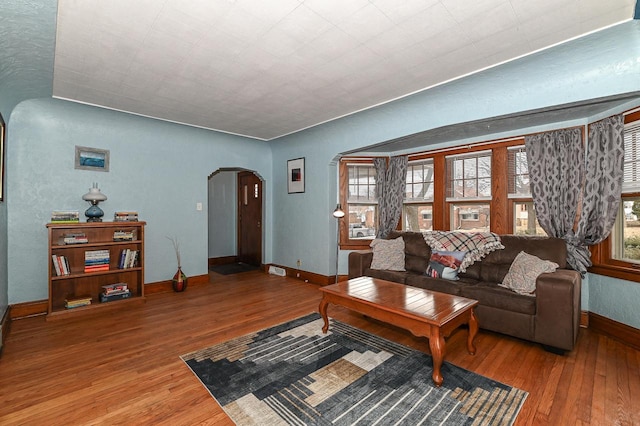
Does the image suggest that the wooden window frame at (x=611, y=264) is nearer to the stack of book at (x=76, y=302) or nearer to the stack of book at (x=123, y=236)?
the stack of book at (x=123, y=236)

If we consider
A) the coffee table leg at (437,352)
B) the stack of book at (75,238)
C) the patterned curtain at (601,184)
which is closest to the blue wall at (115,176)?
the stack of book at (75,238)

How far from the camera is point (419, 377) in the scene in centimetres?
220

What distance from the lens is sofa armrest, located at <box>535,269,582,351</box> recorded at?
249cm

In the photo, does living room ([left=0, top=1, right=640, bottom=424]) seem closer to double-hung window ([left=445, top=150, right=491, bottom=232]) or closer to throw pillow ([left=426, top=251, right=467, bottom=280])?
double-hung window ([left=445, top=150, right=491, bottom=232])

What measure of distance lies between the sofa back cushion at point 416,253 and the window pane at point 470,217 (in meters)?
0.73

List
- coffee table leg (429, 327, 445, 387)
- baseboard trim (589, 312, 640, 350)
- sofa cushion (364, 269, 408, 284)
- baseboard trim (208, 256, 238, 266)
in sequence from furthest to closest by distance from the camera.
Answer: baseboard trim (208, 256, 238, 266)
sofa cushion (364, 269, 408, 284)
baseboard trim (589, 312, 640, 350)
coffee table leg (429, 327, 445, 387)

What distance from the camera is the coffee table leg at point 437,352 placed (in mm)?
2092

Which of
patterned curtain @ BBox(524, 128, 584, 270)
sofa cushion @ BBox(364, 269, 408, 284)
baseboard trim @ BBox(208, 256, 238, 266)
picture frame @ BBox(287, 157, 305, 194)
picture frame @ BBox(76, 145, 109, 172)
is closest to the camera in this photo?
patterned curtain @ BBox(524, 128, 584, 270)

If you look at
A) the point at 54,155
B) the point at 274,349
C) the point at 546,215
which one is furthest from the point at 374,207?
the point at 54,155

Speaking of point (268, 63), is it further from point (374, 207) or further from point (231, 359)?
point (374, 207)

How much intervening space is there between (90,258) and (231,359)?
8.79 ft

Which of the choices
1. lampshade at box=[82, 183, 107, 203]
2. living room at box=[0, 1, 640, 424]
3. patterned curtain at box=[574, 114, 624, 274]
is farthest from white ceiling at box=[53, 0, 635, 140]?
patterned curtain at box=[574, 114, 624, 274]

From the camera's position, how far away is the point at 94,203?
386cm

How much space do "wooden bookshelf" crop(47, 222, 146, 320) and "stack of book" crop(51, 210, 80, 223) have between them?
0.11 metres
